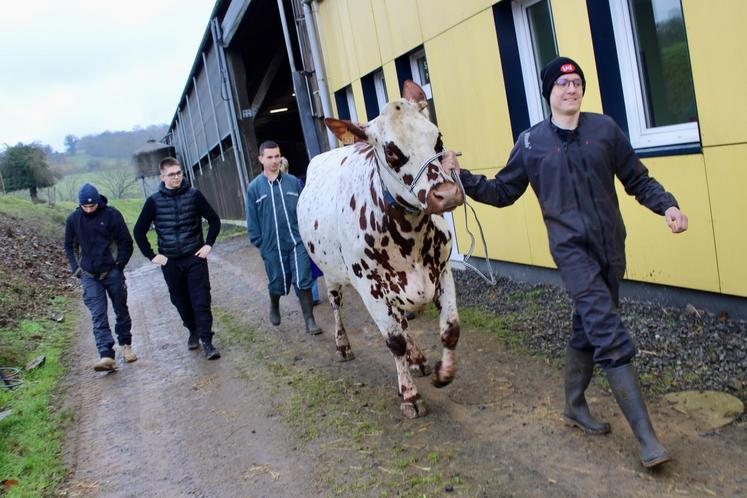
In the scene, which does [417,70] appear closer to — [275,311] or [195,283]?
[275,311]

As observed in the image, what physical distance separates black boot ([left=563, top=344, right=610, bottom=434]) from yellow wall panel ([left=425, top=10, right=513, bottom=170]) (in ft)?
12.2

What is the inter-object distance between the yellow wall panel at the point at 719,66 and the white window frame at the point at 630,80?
2.31ft

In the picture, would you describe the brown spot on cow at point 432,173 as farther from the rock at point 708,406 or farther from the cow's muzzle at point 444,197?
the rock at point 708,406

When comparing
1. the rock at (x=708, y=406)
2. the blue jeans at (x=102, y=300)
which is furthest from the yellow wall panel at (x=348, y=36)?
the rock at (x=708, y=406)

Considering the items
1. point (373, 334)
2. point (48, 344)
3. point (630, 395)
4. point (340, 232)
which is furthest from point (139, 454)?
point (48, 344)

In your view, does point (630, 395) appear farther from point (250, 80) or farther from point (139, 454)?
point (250, 80)

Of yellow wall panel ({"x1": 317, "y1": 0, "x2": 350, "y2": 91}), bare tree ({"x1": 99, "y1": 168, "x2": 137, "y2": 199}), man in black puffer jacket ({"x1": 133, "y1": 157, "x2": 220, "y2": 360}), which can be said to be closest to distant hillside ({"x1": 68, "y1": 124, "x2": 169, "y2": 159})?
bare tree ({"x1": 99, "y1": 168, "x2": 137, "y2": 199})

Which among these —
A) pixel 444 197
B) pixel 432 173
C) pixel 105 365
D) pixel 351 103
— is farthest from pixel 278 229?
pixel 351 103

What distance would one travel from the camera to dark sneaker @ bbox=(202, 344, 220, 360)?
694 centimetres

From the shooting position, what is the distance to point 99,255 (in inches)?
280

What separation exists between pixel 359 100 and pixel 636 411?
8366mm

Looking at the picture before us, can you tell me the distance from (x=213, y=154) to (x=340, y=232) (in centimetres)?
2464

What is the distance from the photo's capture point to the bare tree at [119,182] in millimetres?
74387

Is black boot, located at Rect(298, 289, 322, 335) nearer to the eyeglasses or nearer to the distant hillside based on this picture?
the eyeglasses
